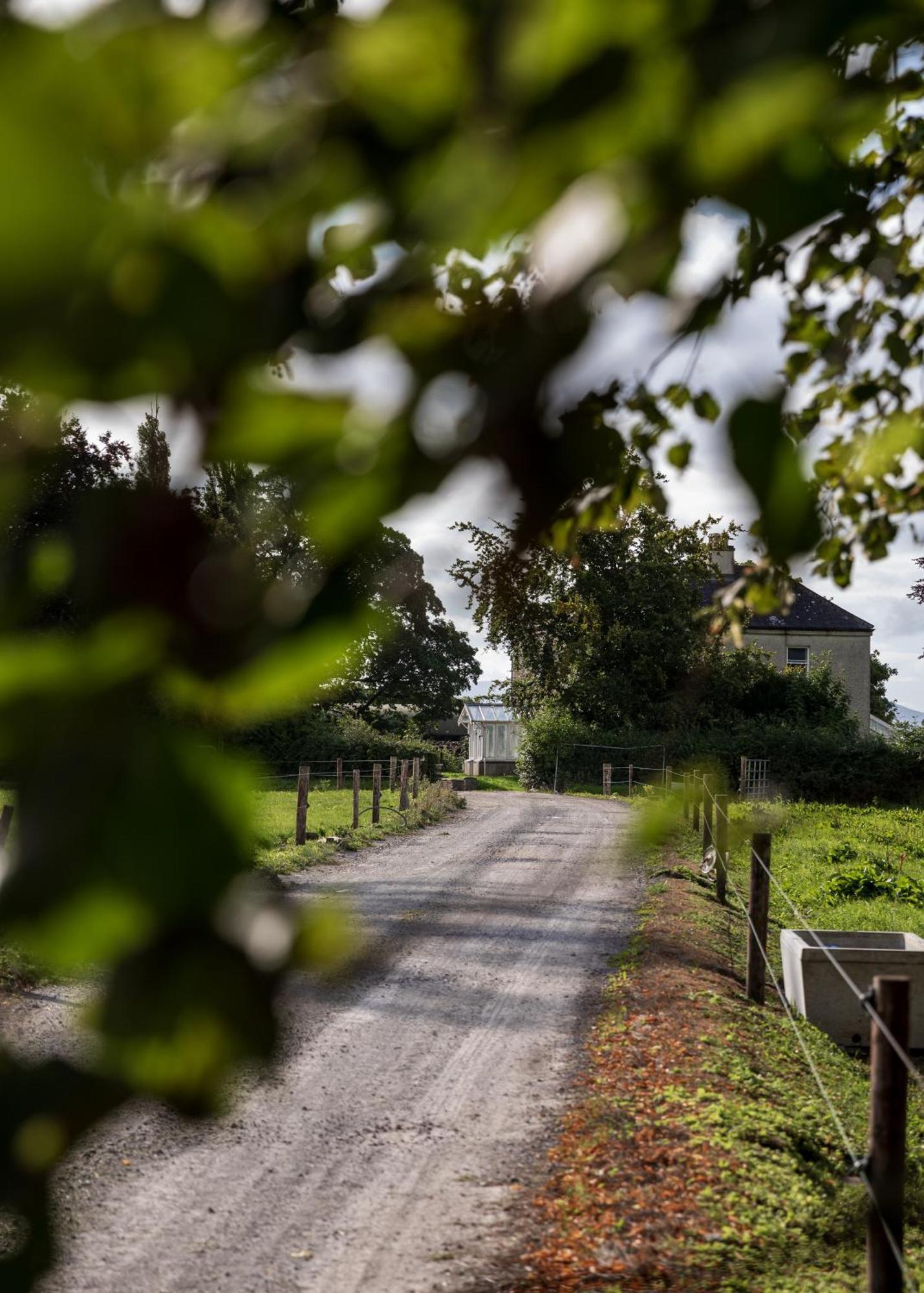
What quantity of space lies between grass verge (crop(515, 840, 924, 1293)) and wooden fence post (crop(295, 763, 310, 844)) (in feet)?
24.3

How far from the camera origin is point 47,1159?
1.42ft

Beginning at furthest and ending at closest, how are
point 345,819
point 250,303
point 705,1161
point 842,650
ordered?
1. point 842,650
2. point 345,819
3. point 705,1161
4. point 250,303

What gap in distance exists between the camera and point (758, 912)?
784 centimetres

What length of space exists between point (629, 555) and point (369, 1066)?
21396 mm

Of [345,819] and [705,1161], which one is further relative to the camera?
[345,819]

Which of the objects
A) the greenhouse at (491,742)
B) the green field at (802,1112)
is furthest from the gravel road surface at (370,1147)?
the greenhouse at (491,742)

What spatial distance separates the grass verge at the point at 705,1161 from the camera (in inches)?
158

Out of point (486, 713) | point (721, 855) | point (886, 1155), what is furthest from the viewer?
point (486, 713)

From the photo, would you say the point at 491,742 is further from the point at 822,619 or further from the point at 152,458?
the point at 152,458

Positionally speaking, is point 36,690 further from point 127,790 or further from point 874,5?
point 874,5

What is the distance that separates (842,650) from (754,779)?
1162 cm

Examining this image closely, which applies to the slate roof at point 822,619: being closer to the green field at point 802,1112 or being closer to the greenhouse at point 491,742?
the greenhouse at point 491,742

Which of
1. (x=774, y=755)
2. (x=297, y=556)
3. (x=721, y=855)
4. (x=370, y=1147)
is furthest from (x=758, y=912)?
(x=774, y=755)

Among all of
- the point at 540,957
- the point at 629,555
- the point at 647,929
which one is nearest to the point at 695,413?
the point at 540,957
